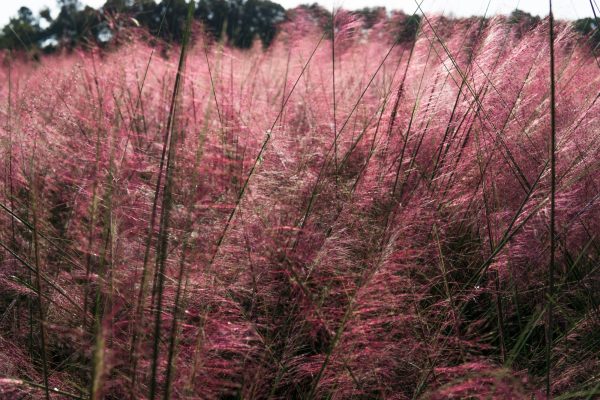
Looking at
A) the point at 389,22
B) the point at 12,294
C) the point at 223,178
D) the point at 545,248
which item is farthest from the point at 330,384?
the point at 389,22

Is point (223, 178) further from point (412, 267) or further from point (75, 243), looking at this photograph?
point (412, 267)

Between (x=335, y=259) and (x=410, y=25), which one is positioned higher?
(x=410, y=25)

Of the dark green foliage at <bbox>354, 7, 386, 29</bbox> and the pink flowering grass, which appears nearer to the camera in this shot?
the pink flowering grass

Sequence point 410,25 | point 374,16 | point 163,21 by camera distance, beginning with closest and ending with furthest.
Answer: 1. point 163,21
2. point 410,25
3. point 374,16

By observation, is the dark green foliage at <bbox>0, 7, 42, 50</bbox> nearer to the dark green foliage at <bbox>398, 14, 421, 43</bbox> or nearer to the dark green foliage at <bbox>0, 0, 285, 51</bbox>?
the dark green foliage at <bbox>0, 0, 285, 51</bbox>

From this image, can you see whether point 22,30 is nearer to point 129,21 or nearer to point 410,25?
point 129,21

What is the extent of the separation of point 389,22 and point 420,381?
271 cm

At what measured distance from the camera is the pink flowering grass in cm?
87

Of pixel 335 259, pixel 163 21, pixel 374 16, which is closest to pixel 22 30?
pixel 374 16

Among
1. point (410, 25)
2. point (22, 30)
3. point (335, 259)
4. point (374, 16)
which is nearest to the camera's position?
point (335, 259)

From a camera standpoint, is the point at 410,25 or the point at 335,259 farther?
the point at 410,25

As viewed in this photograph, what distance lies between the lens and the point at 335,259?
41.9 inches

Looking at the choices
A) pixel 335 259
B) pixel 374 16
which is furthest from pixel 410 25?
pixel 335 259

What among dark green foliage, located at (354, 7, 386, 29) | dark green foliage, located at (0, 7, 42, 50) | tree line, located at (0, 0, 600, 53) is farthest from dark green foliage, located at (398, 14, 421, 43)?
dark green foliage, located at (0, 7, 42, 50)
